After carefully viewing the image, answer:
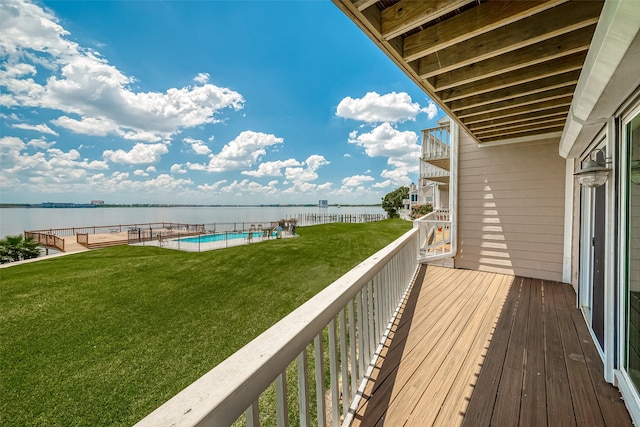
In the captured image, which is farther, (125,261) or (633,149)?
(125,261)

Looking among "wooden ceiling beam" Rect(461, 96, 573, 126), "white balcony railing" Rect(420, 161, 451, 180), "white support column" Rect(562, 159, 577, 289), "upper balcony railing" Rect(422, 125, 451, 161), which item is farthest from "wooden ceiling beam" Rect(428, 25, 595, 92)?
"white balcony railing" Rect(420, 161, 451, 180)

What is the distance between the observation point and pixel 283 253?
A: 27.6 ft

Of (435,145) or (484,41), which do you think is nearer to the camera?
(484,41)

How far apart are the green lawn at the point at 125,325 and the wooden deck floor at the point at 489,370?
7.62ft

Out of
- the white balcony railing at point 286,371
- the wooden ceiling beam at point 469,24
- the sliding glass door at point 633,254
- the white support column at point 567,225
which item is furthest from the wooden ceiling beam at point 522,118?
the white balcony railing at point 286,371

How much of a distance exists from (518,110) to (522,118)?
49 cm

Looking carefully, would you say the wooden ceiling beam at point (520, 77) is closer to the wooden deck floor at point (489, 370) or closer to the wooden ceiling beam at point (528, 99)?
the wooden ceiling beam at point (528, 99)

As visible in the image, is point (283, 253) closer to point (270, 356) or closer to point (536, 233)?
point (536, 233)

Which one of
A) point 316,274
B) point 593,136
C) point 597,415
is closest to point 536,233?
point 593,136

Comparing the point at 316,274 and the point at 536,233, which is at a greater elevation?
the point at 536,233

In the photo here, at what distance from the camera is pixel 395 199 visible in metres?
39.0

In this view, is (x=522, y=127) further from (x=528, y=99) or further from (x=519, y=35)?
(x=519, y=35)

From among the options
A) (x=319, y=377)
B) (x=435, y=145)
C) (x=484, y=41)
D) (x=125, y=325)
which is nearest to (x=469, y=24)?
(x=484, y=41)

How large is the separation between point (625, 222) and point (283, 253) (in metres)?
7.50
